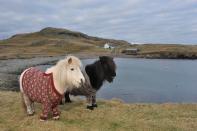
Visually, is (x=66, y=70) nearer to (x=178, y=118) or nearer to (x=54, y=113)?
(x=54, y=113)

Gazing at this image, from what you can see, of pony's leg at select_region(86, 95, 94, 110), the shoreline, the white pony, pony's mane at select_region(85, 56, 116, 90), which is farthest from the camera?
the shoreline

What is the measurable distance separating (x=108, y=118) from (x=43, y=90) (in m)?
2.40

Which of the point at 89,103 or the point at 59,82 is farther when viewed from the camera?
the point at 89,103

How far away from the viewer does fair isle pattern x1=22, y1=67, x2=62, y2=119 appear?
11289 mm

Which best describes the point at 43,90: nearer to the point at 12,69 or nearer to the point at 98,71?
the point at 98,71

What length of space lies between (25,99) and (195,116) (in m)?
5.87

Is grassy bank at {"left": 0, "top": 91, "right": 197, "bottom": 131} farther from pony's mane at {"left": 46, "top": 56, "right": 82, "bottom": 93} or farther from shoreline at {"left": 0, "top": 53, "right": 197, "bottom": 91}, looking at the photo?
shoreline at {"left": 0, "top": 53, "right": 197, "bottom": 91}

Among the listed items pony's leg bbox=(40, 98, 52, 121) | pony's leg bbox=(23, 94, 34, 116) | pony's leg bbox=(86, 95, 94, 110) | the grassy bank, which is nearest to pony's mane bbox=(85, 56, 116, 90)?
pony's leg bbox=(86, 95, 94, 110)

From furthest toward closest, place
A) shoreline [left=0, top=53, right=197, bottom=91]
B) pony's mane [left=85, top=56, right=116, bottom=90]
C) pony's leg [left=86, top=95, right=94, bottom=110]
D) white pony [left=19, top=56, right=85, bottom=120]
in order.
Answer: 1. shoreline [left=0, top=53, right=197, bottom=91]
2. pony's mane [left=85, top=56, right=116, bottom=90]
3. pony's leg [left=86, top=95, right=94, bottom=110]
4. white pony [left=19, top=56, right=85, bottom=120]

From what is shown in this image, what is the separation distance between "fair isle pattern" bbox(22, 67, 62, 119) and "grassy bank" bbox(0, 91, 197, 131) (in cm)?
47

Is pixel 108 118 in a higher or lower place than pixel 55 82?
lower

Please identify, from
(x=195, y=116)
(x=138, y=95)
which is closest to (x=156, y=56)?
(x=138, y=95)

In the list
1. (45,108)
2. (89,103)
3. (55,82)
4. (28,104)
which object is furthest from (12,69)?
(55,82)

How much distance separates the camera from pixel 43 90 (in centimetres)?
1132
